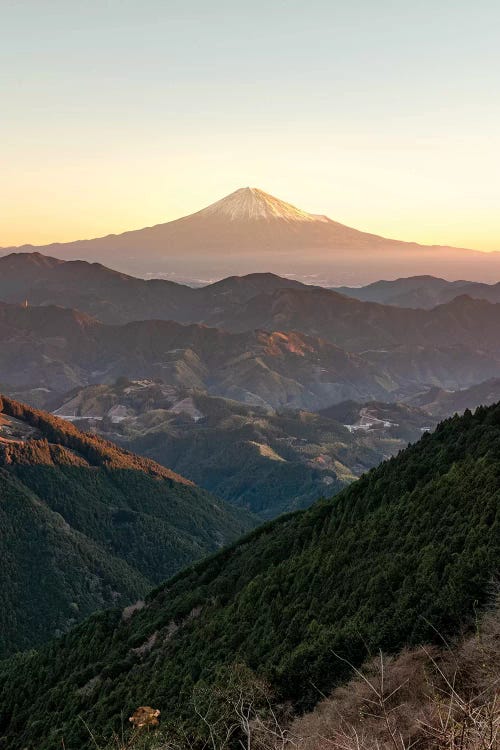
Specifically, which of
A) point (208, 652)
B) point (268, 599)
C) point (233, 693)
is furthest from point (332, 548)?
point (233, 693)

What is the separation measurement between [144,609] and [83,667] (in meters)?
10.9

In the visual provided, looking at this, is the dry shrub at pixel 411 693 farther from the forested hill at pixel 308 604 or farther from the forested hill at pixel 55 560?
the forested hill at pixel 55 560

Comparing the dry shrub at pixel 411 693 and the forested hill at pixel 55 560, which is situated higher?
the dry shrub at pixel 411 693

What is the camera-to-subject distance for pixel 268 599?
61.1 m

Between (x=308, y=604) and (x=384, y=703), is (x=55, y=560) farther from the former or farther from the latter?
(x=384, y=703)

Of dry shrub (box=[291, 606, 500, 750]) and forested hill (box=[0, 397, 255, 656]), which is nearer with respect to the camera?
dry shrub (box=[291, 606, 500, 750])

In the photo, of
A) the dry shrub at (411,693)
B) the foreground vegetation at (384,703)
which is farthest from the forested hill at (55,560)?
the dry shrub at (411,693)

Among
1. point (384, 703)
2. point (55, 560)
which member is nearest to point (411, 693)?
point (384, 703)

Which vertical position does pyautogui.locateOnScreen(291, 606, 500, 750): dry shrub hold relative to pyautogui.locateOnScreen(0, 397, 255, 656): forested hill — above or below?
above

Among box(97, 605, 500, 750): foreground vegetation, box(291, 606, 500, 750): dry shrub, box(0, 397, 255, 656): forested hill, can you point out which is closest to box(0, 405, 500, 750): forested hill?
box(97, 605, 500, 750): foreground vegetation

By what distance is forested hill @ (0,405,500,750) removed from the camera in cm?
4131

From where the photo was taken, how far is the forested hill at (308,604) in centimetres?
4131

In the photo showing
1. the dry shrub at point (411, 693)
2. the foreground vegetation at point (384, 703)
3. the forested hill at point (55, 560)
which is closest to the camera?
the foreground vegetation at point (384, 703)

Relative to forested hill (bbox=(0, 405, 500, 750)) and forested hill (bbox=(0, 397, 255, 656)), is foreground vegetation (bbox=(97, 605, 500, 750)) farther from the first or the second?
forested hill (bbox=(0, 397, 255, 656))
